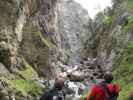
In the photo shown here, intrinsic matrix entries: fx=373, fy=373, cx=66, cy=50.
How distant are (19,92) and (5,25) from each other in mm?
5164

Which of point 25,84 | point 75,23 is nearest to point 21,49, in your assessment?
point 25,84

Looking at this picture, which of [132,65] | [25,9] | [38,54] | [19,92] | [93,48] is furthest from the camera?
[93,48]

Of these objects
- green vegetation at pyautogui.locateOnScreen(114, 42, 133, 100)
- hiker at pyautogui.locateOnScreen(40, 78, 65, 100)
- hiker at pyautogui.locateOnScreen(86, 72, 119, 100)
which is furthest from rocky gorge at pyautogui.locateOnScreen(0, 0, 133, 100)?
hiker at pyautogui.locateOnScreen(86, 72, 119, 100)

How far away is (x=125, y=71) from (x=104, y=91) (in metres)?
14.5

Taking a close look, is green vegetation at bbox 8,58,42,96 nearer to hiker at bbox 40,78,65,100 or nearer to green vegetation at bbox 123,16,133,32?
hiker at bbox 40,78,65,100

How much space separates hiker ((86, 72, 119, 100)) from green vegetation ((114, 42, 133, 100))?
790cm

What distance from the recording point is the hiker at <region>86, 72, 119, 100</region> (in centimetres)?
1086

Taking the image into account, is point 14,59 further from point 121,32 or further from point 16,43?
point 121,32

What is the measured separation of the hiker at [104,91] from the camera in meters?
10.9

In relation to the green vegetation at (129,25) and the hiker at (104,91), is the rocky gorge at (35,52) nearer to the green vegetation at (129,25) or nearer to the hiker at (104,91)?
the green vegetation at (129,25)

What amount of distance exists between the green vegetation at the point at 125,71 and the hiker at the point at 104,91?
790 cm

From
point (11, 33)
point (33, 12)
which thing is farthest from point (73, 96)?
point (33, 12)

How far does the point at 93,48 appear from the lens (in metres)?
57.4

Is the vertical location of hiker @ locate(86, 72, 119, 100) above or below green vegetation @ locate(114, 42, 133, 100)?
above
